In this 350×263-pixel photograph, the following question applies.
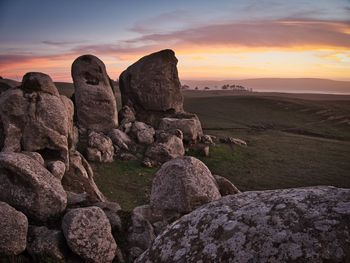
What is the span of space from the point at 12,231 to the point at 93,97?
1039 inches

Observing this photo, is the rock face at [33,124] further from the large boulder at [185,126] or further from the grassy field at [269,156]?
the large boulder at [185,126]

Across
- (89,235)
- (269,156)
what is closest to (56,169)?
(89,235)

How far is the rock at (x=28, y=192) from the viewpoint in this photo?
603 inches

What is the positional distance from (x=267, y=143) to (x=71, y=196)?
31.3 m

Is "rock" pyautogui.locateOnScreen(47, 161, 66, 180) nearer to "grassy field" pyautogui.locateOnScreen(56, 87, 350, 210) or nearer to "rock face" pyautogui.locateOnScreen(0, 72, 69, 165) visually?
"rock face" pyautogui.locateOnScreen(0, 72, 69, 165)

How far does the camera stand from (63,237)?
14133 mm

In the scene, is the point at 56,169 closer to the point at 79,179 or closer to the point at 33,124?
the point at 79,179

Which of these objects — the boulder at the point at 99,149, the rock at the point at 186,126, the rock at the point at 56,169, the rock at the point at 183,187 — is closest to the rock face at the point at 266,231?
the rock at the point at 183,187

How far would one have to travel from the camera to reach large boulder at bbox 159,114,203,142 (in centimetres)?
3931

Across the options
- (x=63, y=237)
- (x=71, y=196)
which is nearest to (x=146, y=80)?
(x=71, y=196)

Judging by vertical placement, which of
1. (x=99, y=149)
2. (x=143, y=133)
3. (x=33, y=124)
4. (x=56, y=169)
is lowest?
(x=99, y=149)

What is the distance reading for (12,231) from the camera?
1356 centimetres

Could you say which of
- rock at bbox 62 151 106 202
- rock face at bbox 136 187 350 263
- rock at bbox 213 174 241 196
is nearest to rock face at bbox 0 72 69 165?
rock at bbox 62 151 106 202

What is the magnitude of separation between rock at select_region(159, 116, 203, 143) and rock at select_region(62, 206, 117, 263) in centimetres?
2521
